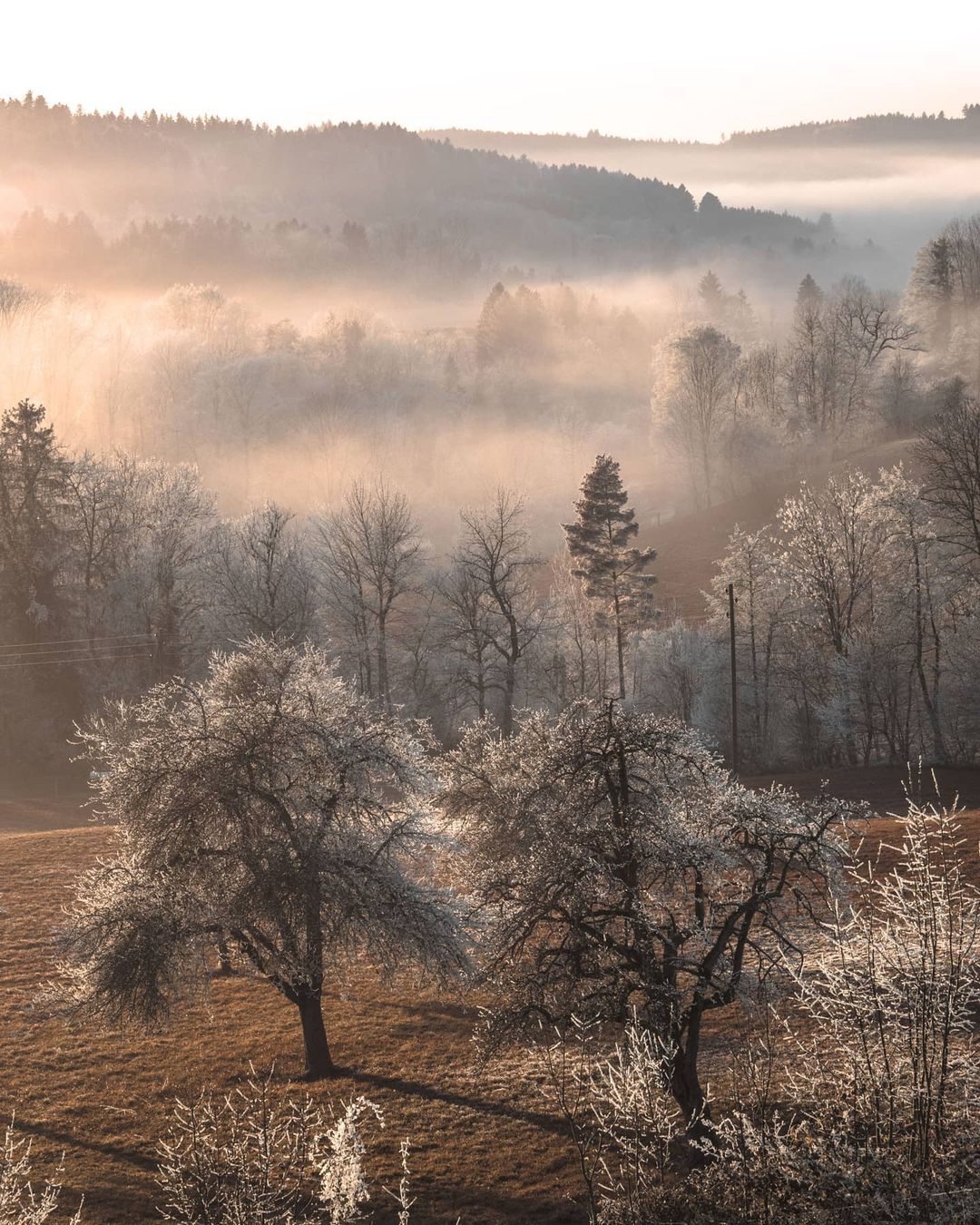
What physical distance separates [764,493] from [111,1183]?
300 ft

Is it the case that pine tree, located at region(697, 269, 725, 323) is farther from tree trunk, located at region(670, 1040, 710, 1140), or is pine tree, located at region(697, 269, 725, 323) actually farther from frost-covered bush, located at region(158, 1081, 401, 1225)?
tree trunk, located at region(670, 1040, 710, 1140)

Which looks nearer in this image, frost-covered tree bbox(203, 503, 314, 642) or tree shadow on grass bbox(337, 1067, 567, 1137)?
tree shadow on grass bbox(337, 1067, 567, 1137)

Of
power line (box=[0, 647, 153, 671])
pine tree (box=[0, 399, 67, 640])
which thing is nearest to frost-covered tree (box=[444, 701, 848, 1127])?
power line (box=[0, 647, 153, 671])

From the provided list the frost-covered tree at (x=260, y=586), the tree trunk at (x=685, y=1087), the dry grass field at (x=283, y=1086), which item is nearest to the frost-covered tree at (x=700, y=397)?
the frost-covered tree at (x=260, y=586)

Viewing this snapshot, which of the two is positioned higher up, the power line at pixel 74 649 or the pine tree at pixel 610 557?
the pine tree at pixel 610 557

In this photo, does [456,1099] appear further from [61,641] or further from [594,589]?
[61,641]

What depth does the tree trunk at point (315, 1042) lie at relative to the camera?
83.1 feet

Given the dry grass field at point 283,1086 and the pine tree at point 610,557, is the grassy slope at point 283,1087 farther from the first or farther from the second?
the pine tree at point 610,557

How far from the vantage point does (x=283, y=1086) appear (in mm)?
24594

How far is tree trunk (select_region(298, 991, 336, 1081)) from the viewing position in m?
25.3

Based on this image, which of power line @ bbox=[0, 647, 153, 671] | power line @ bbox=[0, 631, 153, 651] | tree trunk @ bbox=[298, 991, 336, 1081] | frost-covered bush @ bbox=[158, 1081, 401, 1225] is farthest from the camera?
power line @ bbox=[0, 631, 153, 651]

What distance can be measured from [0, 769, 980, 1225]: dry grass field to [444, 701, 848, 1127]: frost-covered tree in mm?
2981

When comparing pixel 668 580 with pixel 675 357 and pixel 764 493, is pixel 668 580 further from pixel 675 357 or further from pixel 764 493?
pixel 675 357

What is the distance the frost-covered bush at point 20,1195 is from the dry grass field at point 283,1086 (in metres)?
0.60
